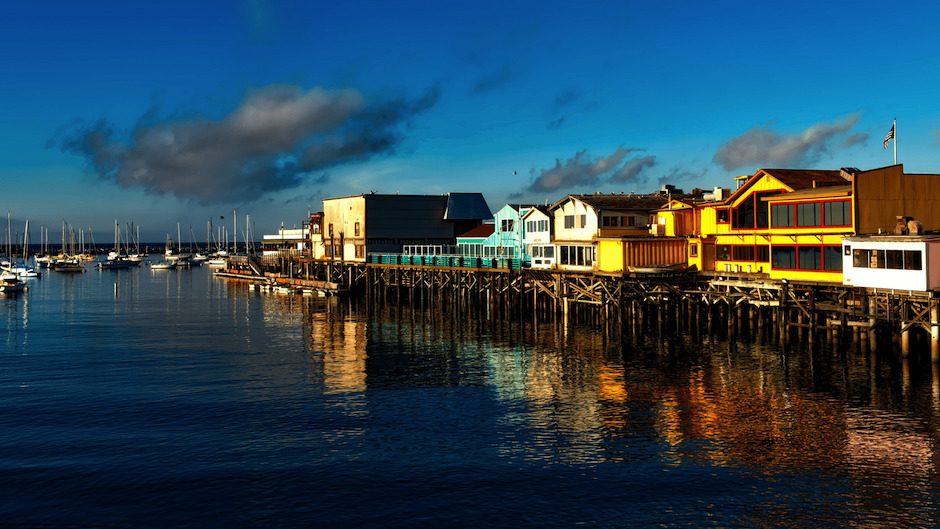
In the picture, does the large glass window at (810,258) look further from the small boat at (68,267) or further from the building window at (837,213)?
the small boat at (68,267)

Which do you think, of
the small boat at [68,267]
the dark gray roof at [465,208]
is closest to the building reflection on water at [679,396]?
the dark gray roof at [465,208]

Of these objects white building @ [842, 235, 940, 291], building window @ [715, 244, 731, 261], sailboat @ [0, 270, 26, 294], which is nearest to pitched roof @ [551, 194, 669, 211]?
building window @ [715, 244, 731, 261]

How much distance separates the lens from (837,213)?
50688mm

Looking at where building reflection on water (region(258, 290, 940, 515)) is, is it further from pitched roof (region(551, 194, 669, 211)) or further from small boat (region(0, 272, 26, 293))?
small boat (region(0, 272, 26, 293))

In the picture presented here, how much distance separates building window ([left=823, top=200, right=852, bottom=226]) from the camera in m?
50.0

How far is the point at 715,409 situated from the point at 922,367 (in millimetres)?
15456

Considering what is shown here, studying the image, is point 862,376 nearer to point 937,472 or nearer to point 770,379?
point 770,379

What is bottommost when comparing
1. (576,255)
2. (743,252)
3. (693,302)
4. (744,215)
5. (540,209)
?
(693,302)

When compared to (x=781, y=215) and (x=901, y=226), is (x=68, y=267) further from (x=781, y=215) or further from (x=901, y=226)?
(x=901, y=226)

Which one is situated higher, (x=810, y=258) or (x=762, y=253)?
(x=762, y=253)

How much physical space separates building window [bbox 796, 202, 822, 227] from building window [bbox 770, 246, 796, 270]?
2.02 metres

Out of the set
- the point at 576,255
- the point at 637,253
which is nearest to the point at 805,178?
the point at 637,253

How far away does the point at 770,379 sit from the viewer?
42375 mm

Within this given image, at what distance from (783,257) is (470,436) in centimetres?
3293
